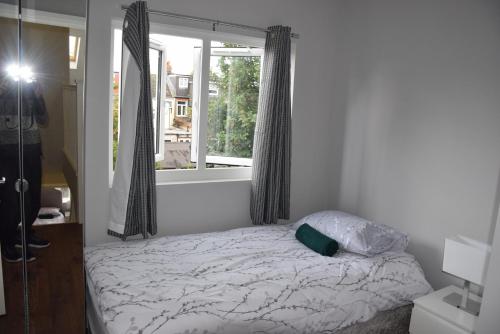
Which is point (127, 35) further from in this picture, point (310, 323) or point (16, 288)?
point (310, 323)

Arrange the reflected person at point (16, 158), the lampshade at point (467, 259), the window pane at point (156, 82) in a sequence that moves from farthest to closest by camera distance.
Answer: the window pane at point (156, 82), the lampshade at point (467, 259), the reflected person at point (16, 158)

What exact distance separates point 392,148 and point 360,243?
0.90 meters

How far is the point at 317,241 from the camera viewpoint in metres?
2.67

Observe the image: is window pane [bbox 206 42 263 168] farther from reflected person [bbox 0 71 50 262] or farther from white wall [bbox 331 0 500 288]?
reflected person [bbox 0 71 50 262]

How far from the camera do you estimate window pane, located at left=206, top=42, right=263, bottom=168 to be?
10.6 ft

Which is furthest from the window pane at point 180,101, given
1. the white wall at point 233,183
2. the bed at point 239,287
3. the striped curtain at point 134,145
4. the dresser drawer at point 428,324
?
the dresser drawer at point 428,324

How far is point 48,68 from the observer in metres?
1.74

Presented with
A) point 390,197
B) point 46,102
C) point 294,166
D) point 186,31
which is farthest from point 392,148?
point 46,102

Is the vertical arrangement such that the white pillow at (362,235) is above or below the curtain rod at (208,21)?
below

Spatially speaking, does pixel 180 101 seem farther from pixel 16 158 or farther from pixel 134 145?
pixel 16 158

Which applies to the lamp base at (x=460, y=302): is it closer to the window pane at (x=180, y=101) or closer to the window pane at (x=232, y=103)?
the window pane at (x=232, y=103)

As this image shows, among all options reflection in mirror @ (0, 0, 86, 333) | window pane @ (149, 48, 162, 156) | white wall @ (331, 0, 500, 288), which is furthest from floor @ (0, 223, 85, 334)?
white wall @ (331, 0, 500, 288)

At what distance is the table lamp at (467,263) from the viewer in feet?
6.73

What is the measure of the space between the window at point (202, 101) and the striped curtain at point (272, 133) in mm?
236
